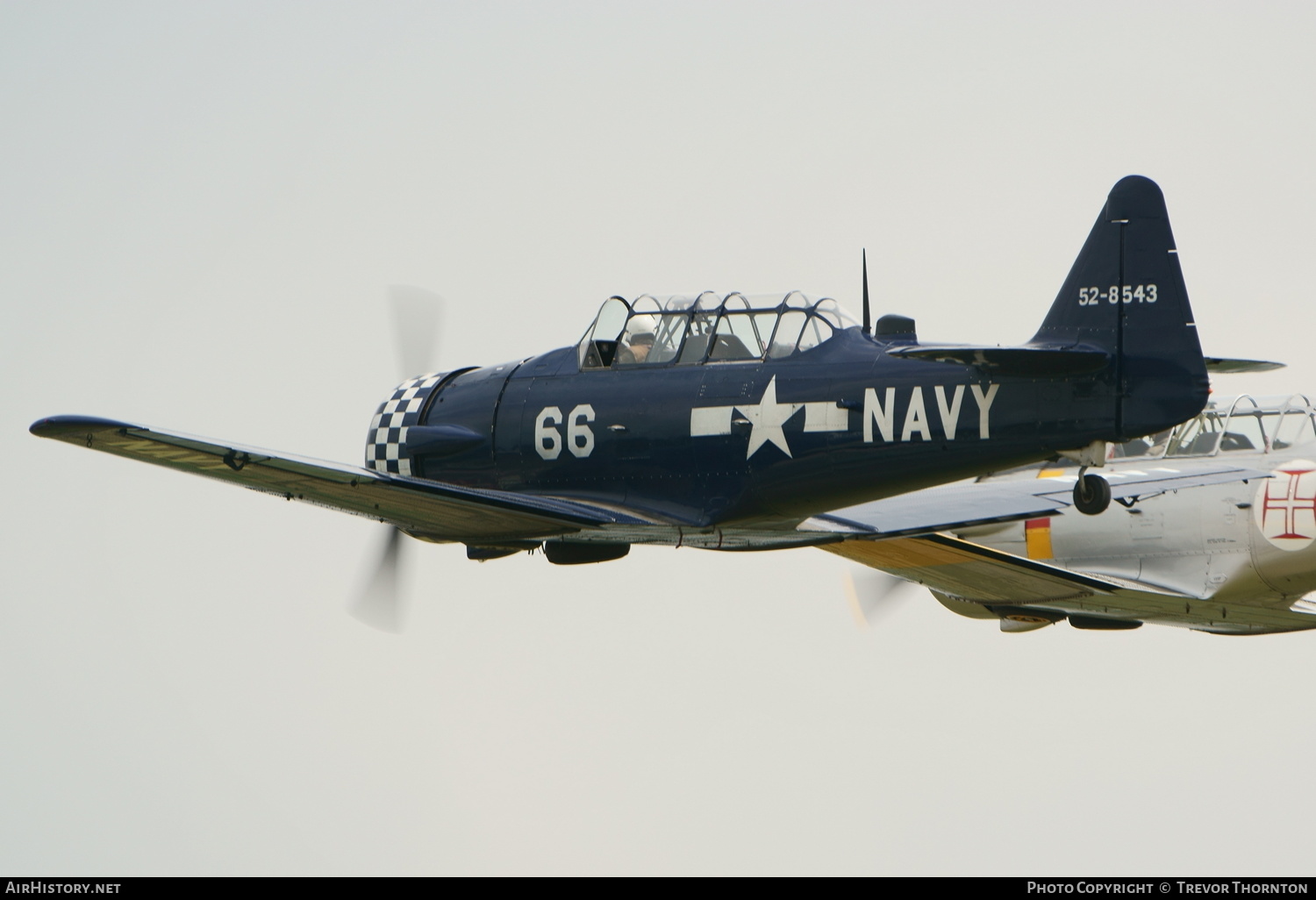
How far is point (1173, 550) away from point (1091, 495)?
775 centimetres

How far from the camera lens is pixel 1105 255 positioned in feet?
34.3

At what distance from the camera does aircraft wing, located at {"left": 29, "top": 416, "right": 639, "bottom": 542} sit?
33.1 ft

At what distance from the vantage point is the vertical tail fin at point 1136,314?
1005 cm

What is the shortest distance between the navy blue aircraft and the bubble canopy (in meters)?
0.01

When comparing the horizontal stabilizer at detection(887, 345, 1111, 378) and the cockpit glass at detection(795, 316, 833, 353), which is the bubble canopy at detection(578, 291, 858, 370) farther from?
the horizontal stabilizer at detection(887, 345, 1111, 378)

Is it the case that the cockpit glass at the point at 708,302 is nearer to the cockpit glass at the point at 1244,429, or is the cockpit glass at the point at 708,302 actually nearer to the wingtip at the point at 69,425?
the wingtip at the point at 69,425

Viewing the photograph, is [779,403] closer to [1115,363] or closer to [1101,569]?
[1115,363]

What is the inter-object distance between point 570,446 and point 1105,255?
368 centimetres

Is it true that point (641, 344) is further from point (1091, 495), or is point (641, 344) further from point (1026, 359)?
point (1091, 495)

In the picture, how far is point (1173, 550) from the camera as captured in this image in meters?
17.2

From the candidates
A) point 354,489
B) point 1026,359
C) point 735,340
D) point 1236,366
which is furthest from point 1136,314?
point 354,489

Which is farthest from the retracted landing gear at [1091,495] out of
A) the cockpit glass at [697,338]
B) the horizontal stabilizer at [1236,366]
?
the cockpit glass at [697,338]

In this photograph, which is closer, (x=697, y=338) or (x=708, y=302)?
(x=697, y=338)
